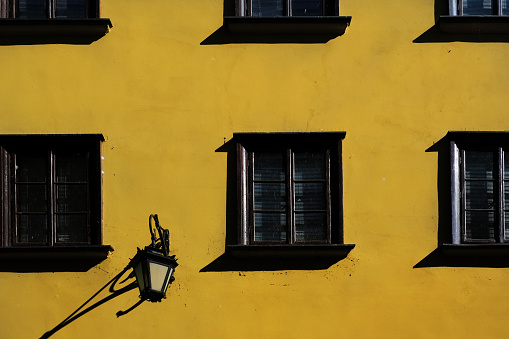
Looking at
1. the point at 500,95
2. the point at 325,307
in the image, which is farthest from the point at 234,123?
the point at 500,95

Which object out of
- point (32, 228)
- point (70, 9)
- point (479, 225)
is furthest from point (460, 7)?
point (32, 228)

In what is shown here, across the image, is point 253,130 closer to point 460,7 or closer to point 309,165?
point 309,165

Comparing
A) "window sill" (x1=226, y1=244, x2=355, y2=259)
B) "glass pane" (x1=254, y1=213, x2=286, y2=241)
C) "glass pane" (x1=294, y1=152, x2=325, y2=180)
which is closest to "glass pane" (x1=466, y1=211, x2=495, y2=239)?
"window sill" (x1=226, y1=244, x2=355, y2=259)

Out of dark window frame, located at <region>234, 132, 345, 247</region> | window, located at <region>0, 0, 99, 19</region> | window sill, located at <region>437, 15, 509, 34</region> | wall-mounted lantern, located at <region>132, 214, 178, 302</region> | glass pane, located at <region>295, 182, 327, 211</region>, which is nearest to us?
wall-mounted lantern, located at <region>132, 214, 178, 302</region>

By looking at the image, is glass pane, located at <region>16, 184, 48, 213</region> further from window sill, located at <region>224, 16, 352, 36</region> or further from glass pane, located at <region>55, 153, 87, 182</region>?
window sill, located at <region>224, 16, 352, 36</region>

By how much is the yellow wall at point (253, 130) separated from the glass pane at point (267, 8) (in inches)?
15.7

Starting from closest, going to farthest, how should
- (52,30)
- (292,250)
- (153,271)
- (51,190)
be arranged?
1. (153,271)
2. (292,250)
3. (51,190)
4. (52,30)

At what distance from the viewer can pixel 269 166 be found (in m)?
10.1

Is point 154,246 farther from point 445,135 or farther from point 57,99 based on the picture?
point 445,135

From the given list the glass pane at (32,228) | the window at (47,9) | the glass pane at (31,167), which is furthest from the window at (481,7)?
the glass pane at (32,228)

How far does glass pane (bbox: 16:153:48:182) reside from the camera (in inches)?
397

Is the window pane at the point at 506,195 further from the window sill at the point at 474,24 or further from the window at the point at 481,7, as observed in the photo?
the window at the point at 481,7

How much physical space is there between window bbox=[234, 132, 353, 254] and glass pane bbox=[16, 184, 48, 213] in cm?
211

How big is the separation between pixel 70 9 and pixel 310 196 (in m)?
3.38
